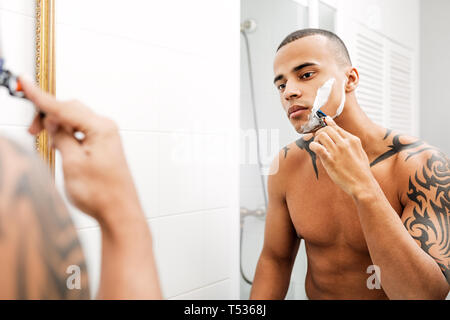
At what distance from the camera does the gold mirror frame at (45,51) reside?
25.3 inches

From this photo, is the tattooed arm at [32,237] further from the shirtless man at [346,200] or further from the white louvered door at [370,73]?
the white louvered door at [370,73]

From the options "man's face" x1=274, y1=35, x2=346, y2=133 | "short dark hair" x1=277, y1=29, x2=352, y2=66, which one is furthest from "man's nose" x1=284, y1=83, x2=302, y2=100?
"short dark hair" x1=277, y1=29, x2=352, y2=66

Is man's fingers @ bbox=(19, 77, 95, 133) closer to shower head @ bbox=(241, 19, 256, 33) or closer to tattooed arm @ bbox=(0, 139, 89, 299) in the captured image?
tattooed arm @ bbox=(0, 139, 89, 299)

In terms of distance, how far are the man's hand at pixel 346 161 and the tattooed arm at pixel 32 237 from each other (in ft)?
1.56

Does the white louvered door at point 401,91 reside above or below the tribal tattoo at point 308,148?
above

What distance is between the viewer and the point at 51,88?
66 cm

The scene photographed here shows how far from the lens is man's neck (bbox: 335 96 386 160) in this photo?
78cm

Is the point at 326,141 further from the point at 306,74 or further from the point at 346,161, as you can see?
the point at 306,74

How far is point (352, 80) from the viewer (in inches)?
31.5

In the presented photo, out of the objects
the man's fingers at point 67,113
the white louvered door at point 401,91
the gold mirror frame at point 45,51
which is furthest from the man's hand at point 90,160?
the white louvered door at point 401,91

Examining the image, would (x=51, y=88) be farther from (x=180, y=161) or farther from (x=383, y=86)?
(x=383, y=86)

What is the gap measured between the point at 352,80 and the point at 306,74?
117 mm

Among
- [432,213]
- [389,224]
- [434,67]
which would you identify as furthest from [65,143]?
[434,67]

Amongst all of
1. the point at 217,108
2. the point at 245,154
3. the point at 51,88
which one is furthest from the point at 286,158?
the point at 51,88
